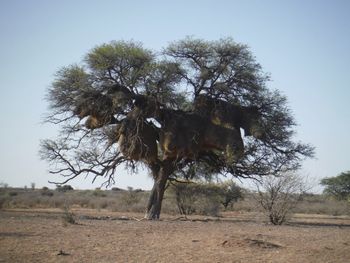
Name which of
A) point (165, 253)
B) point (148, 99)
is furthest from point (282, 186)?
point (165, 253)

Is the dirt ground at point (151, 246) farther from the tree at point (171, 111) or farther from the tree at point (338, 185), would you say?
the tree at point (338, 185)

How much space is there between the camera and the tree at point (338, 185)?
48.4 m

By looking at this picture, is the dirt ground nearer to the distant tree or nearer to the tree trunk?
the tree trunk

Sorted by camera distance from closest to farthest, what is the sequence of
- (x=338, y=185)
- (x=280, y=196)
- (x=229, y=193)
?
(x=280, y=196), (x=229, y=193), (x=338, y=185)

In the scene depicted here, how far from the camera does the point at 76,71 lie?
22.8 meters

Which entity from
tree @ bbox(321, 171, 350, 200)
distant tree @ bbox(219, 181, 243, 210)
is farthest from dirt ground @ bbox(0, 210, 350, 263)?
tree @ bbox(321, 171, 350, 200)

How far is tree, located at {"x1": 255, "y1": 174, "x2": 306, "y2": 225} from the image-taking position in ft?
67.0

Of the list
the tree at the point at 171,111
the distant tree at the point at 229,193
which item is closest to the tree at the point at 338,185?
the distant tree at the point at 229,193

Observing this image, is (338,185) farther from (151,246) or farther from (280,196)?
(151,246)

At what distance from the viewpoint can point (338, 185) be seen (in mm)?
48969

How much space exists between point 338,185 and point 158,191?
103 ft

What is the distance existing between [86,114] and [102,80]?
1.92m

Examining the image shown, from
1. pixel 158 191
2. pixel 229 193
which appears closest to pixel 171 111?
pixel 158 191

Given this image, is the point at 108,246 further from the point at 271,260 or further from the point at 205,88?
the point at 205,88
